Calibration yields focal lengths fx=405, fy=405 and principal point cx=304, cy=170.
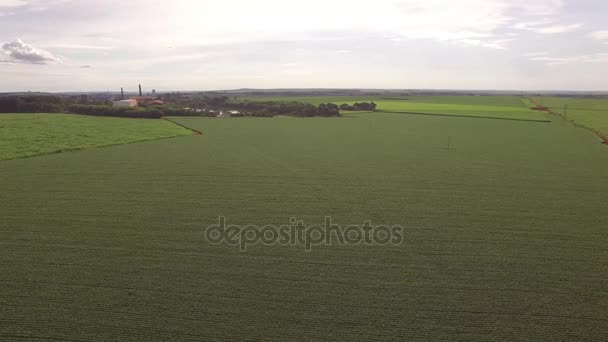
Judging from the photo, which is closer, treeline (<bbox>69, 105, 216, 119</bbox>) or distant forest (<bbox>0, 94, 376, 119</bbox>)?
treeline (<bbox>69, 105, 216, 119</bbox>)

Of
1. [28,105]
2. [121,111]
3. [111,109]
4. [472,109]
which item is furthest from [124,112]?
[472,109]

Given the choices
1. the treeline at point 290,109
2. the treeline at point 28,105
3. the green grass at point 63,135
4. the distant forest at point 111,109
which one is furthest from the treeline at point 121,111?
the treeline at point 290,109

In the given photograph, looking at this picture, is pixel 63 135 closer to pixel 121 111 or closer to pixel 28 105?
pixel 121 111

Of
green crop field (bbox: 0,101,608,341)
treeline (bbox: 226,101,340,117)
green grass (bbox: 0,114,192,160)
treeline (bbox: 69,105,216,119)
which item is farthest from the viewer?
treeline (bbox: 226,101,340,117)

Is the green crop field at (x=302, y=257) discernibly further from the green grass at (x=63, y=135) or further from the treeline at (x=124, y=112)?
the treeline at (x=124, y=112)

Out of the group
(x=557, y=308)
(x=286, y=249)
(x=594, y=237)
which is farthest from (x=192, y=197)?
(x=594, y=237)

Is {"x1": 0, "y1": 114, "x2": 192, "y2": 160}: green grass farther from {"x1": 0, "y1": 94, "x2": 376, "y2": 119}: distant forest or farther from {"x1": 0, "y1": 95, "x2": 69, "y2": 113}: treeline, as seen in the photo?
{"x1": 0, "y1": 95, "x2": 69, "y2": 113}: treeline

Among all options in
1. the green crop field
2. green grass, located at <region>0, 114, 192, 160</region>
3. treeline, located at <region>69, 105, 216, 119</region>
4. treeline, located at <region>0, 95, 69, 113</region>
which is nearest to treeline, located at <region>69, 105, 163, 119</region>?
treeline, located at <region>69, 105, 216, 119</region>
